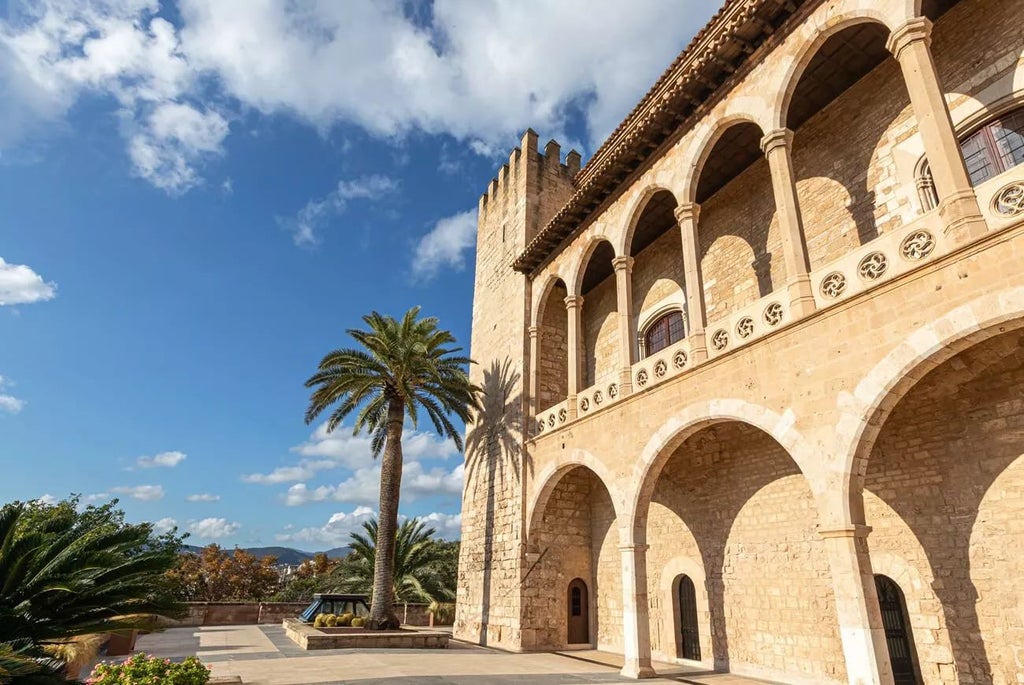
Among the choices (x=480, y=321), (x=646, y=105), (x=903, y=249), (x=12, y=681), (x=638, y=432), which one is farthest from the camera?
(x=480, y=321)

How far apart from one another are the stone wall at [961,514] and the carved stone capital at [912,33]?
3881 millimetres

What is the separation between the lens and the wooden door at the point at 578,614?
47.3 feet

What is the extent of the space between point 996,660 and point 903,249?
198 inches

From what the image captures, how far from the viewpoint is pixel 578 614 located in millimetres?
14586

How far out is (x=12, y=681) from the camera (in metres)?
5.19

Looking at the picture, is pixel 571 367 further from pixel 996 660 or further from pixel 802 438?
pixel 996 660

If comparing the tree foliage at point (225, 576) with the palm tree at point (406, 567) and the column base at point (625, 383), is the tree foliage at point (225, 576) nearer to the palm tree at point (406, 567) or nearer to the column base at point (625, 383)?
the palm tree at point (406, 567)

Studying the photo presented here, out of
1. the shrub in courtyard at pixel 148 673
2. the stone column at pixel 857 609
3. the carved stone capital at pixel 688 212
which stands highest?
the carved stone capital at pixel 688 212

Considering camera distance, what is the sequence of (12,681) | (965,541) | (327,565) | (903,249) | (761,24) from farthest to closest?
(327,565), (761,24), (965,541), (903,249), (12,681)

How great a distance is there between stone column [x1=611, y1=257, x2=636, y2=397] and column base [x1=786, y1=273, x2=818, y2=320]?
3.89m

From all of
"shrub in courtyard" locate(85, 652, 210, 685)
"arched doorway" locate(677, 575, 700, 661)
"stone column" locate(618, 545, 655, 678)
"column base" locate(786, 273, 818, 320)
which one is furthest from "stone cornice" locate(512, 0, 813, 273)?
"shrub in courtyard" locate(85, 652, 210, 685)

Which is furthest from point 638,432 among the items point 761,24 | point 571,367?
point 761,24

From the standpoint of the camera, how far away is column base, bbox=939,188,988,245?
6.09m

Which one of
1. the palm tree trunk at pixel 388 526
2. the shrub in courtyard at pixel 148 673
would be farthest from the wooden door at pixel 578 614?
the shrub in courtyard at pixel 148 673
